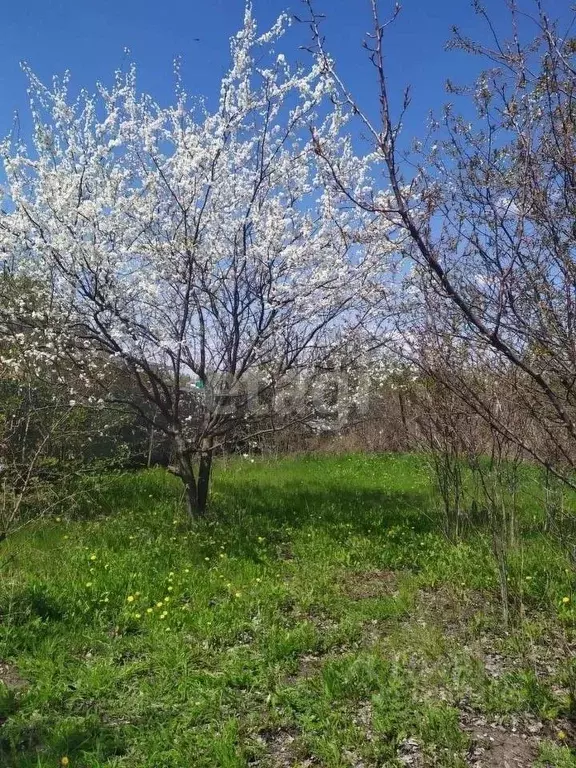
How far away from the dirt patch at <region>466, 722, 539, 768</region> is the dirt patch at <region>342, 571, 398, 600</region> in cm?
166

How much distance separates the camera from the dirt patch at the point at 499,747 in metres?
2.39

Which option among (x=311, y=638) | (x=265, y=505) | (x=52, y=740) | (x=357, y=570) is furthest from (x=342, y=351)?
(x=52, y=740)

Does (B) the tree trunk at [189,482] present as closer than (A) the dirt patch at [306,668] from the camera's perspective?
No

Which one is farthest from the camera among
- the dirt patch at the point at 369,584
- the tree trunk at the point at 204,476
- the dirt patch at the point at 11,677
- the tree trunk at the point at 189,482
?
the tree trunk at the point at 204,476

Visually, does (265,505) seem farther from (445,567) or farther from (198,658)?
(198,658)

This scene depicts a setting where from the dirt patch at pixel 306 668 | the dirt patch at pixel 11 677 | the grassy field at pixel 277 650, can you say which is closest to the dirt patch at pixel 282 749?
the grassy field at pixel 277 650

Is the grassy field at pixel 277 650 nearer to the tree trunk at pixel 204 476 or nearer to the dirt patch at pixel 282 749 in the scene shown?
the dirt patch at pixel 282 749

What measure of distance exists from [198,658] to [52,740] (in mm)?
903

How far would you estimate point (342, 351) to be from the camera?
6738 mm

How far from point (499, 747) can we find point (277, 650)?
128 cm

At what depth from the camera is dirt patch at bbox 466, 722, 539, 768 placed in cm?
239

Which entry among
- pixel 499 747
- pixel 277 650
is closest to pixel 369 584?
pixel 277 650

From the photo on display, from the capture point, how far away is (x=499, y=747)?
8.18 feet

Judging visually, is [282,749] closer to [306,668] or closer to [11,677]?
[306,668]
